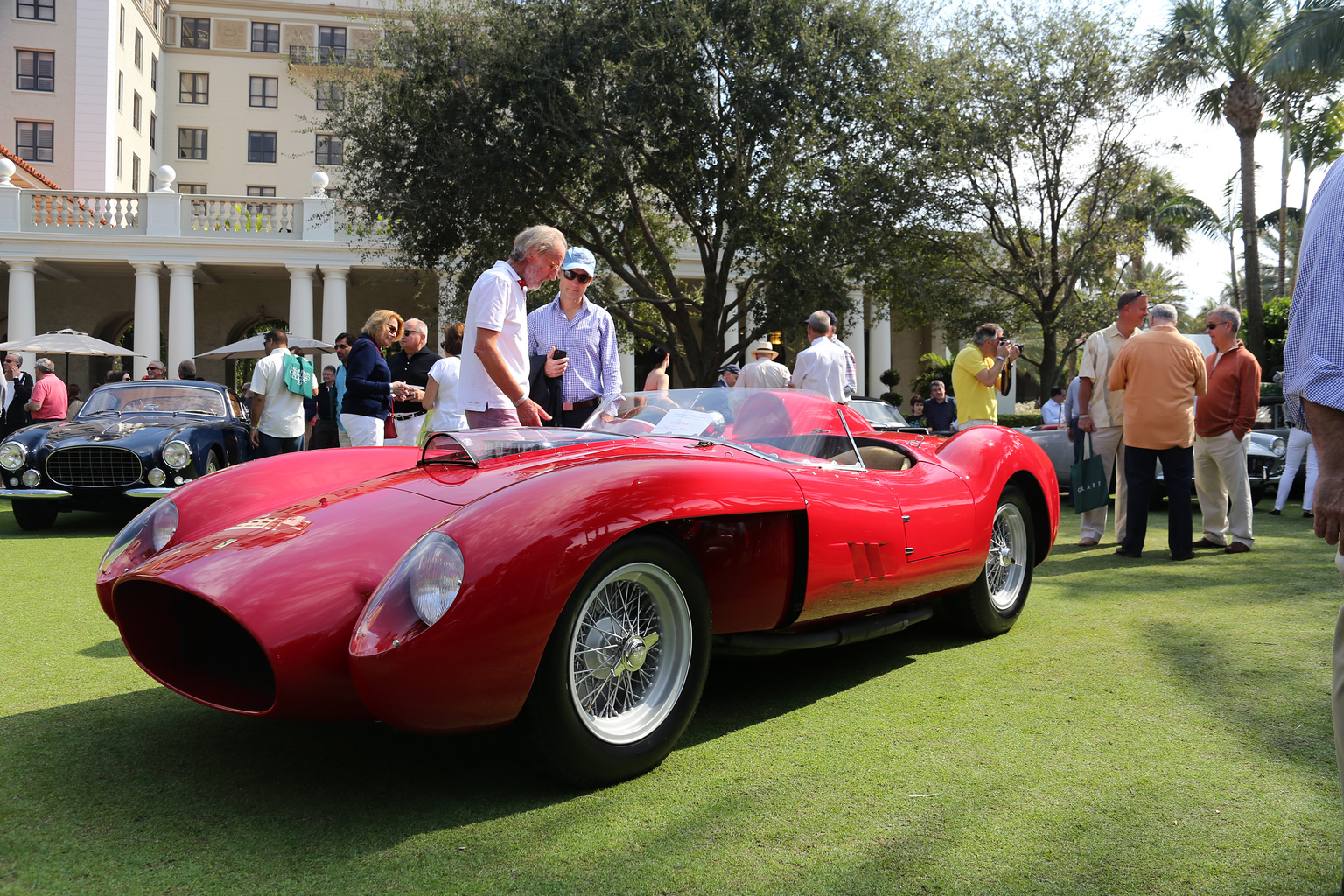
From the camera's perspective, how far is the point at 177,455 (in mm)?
8141

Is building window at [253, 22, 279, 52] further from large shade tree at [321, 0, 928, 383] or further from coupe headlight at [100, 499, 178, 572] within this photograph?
coupe headlight at [100, 499, 178, 572]

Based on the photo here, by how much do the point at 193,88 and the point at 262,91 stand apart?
3331 mm

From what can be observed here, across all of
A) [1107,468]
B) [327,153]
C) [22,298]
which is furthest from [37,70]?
[1107,468]

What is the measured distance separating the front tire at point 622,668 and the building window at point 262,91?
4532 centimetres

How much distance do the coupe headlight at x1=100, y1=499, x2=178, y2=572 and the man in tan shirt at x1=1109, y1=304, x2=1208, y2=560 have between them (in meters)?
6.19

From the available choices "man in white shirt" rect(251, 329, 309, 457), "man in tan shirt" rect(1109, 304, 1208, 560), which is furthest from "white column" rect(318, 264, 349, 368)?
"man in tan shirt" rect(1109, 304, 1208, 560)

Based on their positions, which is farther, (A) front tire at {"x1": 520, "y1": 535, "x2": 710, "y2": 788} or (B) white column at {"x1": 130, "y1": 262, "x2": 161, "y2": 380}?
(B) white column at {"x1": 130, "y1": 262, "x2": 161, "y2": 380}

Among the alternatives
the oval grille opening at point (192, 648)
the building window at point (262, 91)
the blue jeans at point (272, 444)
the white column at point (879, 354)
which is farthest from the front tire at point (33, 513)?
the building window at point (262, 91)

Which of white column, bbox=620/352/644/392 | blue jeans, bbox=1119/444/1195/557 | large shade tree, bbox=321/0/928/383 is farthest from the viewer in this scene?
white column, bbox=620/352/644/392

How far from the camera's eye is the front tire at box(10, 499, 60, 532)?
820cm

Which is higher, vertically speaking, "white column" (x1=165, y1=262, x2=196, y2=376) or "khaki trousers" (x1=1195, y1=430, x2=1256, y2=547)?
"white column" (x1=165, y1=262, x2=196, y2=376)

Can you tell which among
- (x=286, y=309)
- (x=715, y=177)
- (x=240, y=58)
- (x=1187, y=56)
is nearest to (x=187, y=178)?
(x=240, y=58)

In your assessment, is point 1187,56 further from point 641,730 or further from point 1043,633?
point 641,730

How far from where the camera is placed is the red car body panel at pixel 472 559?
7.61 feet
